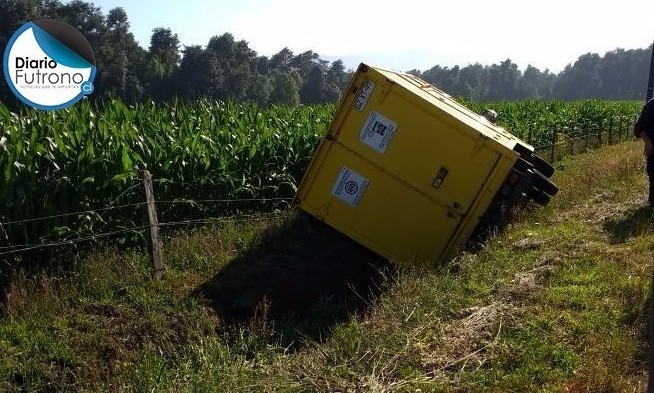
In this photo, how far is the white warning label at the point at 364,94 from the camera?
662cm

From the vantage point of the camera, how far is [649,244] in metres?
6.32

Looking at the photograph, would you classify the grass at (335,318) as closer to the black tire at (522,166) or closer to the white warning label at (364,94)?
the black tire at (522,166)

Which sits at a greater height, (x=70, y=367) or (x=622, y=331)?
(x=622, y=331)

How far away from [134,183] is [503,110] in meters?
14.8

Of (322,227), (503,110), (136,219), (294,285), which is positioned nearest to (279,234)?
(322,227)

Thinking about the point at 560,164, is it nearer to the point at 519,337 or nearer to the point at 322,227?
the point at 322,227

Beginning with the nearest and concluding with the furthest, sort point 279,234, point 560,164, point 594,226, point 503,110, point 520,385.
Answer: point 520,385 < point 594,226 < point 279,234 < point 560,164 < point 503,110

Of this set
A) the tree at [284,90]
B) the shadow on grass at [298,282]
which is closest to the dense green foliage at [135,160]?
the shadow on grass at [298,282]

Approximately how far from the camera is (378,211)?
263 inches

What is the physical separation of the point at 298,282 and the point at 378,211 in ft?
4.19

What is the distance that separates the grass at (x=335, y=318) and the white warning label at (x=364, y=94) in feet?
6.64

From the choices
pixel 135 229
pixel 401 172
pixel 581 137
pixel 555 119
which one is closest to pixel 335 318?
pixel 401 172

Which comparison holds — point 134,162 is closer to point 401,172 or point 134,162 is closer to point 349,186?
point 349,186

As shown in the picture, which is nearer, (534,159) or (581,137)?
(534,159)
